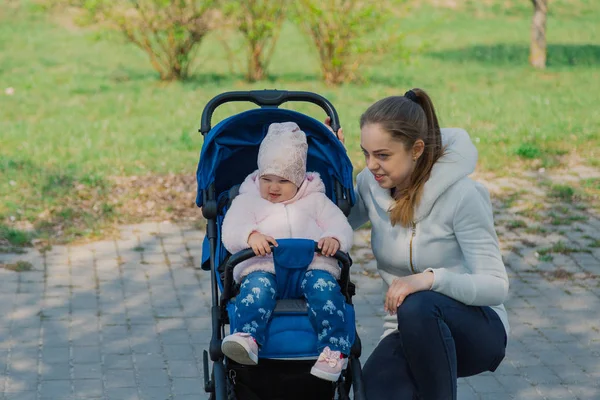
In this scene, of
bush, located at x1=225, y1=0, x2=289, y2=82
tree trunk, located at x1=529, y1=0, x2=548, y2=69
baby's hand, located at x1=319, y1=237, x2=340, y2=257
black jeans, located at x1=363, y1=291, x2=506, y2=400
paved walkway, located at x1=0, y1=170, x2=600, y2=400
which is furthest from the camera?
tree trunk, located at x1=529, y1=0, x2=548, y2=69

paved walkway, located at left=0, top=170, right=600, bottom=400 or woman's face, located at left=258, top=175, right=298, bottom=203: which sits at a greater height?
woman's face, located at left=258, top=175, right=298, bottom=203

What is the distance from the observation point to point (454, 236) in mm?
3988

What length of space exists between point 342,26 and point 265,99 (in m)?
10.5

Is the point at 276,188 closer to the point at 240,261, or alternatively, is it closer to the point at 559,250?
the point at 240,261

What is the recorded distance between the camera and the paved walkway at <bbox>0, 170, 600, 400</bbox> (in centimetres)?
531

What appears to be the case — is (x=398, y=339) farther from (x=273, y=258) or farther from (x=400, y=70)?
(x=400, y=70)

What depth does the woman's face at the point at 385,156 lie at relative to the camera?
380 cm

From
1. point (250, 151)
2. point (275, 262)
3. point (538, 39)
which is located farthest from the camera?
point (538, 39)

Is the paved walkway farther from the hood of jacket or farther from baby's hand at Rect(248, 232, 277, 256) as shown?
the hood of jacket

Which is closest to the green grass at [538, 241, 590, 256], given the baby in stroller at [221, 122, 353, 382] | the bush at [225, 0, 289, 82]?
the baby in stroller at [221, 122, 353, 382]

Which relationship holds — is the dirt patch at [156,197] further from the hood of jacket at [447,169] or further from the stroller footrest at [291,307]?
the hood of jacket at [447,169]

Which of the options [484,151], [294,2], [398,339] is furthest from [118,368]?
[294,2]

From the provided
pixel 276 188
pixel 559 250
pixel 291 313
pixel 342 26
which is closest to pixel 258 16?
pixel 342 26

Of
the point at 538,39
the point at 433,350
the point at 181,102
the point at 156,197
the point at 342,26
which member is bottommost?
the point at 181,102
